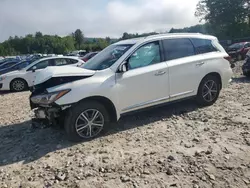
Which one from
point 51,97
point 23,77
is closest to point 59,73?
point 51,97

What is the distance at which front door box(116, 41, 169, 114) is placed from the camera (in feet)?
16.5

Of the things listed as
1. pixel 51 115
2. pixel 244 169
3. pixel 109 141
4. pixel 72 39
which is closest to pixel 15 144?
pixel 51 115

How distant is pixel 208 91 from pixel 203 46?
3.43 feet

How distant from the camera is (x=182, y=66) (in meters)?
5.73

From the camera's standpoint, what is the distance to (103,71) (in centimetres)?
495

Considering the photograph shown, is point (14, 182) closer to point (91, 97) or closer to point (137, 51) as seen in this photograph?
point (91, 97)

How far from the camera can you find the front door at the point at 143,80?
16.5 ft

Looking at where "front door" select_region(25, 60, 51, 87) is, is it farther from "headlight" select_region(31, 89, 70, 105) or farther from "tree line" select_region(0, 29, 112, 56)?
"tree line" select_region(0, 29, 112, 56)

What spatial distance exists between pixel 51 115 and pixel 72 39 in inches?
4335

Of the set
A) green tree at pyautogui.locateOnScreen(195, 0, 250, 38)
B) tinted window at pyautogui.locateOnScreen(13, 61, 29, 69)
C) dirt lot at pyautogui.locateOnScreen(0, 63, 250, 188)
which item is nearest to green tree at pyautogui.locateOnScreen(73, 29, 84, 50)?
green tree at pyautogui.locateOnScreen(195, 0, 250, 38)

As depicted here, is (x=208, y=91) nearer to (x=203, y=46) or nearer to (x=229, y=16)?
(x=203, y=46)

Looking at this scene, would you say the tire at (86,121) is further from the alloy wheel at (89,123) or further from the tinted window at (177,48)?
the tinted window at (177,48)

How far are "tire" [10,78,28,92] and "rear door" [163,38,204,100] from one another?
8144 mm

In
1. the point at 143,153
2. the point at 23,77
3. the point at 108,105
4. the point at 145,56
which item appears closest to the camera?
the point at 143,153
